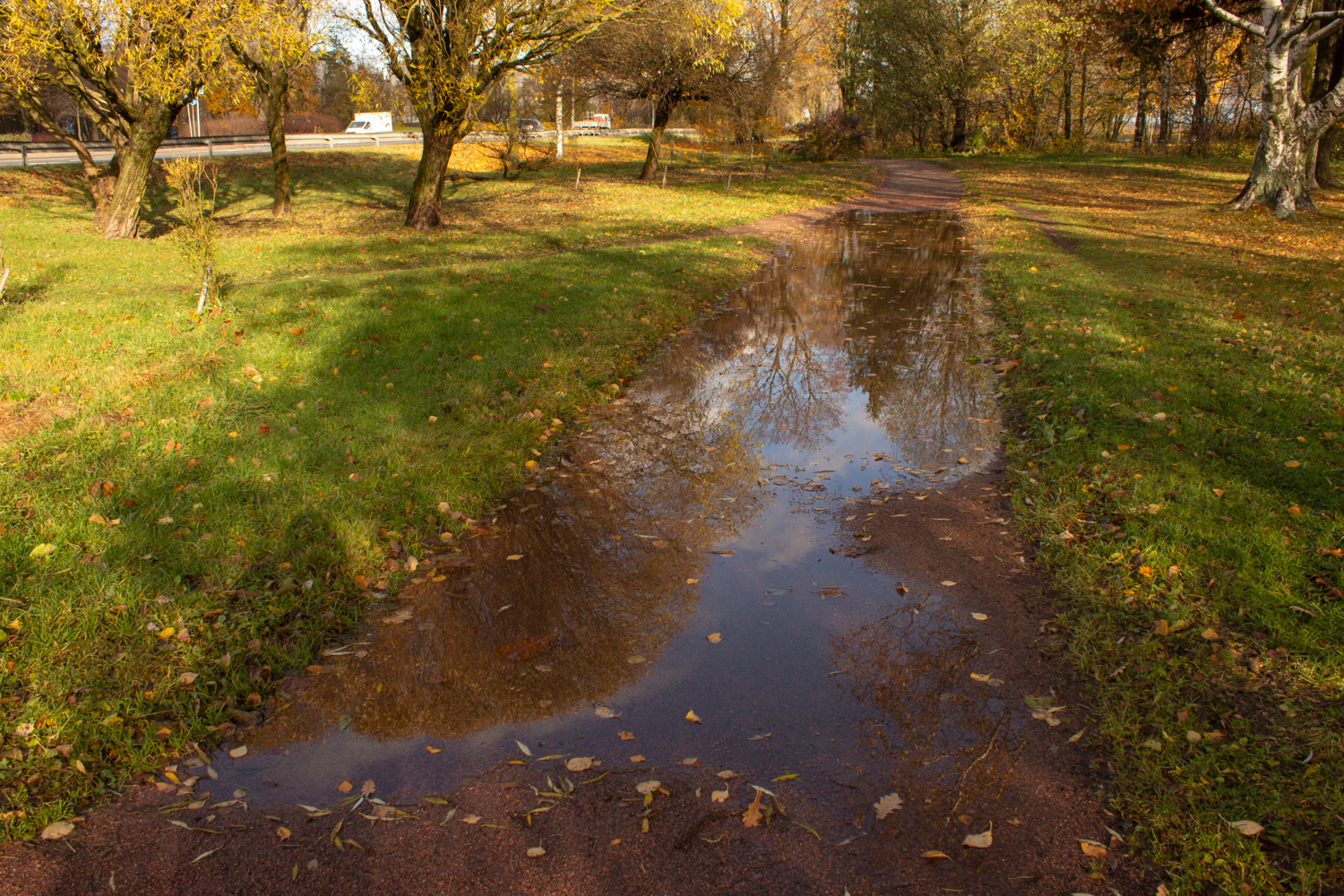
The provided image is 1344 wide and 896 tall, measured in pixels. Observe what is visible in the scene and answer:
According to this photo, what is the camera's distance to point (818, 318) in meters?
10.7

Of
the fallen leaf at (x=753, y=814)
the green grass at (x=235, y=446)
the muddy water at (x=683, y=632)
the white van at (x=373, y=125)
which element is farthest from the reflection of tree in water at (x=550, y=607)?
the white van at (x=373, y=125)

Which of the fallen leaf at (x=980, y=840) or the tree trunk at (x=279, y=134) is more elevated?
the tree trunk at (x=279, y=134)

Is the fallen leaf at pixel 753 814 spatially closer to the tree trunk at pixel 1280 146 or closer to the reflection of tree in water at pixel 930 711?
the reflection of tree in water at pixel 930 711

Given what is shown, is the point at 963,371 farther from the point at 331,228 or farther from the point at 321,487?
the point at 331,228

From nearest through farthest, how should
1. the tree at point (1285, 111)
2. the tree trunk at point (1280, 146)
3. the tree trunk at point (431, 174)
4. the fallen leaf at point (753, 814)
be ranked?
the fallen leaf at point (753, 814) → the tree trunk at point (431, 174) → the tree at point (1285, 111) → the tree trunk at point (1280, 146)

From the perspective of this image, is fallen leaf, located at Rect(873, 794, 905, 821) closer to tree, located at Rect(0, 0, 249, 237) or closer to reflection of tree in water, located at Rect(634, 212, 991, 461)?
reflection of tree in water, located at Rect(634, 212, 991, 461)

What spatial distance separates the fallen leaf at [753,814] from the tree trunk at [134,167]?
733 inches

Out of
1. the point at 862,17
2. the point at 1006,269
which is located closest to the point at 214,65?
the point at 1006,269

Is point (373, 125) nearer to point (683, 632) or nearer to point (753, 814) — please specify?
point (683, 632)

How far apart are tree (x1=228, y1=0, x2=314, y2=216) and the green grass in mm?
4391

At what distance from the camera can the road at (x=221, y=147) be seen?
87.0ft

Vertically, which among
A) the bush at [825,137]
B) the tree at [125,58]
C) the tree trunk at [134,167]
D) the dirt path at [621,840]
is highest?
the bush at [825,137]

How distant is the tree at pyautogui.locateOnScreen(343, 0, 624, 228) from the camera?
14.5 meters

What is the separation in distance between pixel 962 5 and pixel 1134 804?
164 feet
